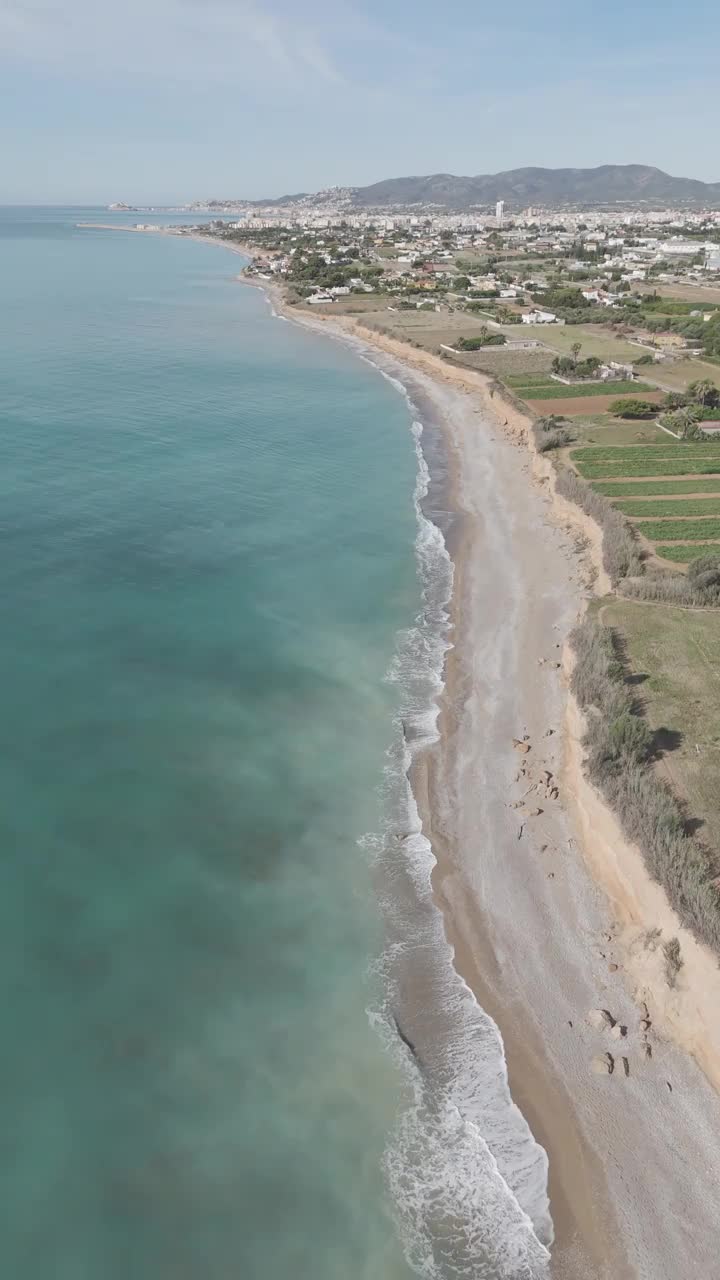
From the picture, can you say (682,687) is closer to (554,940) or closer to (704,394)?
(554,940)

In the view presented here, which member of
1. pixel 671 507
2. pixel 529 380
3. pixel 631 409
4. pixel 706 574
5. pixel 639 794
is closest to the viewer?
pixel 639 794

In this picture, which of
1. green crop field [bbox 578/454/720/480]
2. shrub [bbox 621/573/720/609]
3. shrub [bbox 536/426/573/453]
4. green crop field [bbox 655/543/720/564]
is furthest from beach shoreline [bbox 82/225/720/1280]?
shrub [bbox 536/426/573/453]

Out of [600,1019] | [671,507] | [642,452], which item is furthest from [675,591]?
[642,452]

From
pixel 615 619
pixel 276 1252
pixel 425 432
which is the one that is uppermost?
pixel 425 432

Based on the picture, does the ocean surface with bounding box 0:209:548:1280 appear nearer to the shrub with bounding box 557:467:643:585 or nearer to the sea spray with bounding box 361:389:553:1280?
the sea spray with bounding box 361:389:553:1280

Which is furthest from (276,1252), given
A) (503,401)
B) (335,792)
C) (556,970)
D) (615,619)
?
(503,401)

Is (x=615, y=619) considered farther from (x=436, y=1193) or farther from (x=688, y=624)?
(x=436, y=1193)
